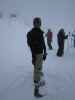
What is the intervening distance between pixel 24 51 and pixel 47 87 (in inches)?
161

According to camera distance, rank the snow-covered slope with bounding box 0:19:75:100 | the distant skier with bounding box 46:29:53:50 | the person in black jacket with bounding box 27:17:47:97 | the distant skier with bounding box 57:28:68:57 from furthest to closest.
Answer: the distant skier with bounding box 46:29:53:50
the distant skier with bounding box 57:28:68:57
the snow-covered slope with bounding box 0:19:75:100
the person in black jacket with bounding box 27:17:47:97

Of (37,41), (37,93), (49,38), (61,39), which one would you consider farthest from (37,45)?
(49,38)

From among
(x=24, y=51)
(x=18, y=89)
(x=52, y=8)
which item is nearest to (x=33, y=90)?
(x=18, y=89)

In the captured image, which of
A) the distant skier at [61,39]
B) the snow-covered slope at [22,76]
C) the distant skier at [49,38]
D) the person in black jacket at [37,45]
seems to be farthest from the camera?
the distant skier at [49,38]

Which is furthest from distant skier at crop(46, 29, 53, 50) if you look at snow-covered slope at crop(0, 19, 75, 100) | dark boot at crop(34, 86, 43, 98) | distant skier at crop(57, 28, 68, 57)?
dark boot at crop(34, 86, 43, 98)

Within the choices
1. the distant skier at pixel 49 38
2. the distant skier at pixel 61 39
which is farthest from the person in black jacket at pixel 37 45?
the distant skier at pixel 49 38

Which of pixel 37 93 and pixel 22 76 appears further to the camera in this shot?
pixel 22 76

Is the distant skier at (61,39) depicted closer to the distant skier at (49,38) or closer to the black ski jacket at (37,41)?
the distant skier at (49,38)

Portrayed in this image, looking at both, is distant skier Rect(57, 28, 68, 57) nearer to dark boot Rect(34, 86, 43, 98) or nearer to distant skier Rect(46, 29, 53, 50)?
distant skier Rect(46, 29, 53, 50)

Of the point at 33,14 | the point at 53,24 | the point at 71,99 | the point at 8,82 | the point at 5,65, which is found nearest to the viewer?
the point at 71,99

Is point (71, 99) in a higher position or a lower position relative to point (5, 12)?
lower

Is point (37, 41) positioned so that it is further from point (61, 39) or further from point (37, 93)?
point (61, 39)

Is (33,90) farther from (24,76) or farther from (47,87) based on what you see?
(24,76)

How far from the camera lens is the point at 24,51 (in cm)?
796
